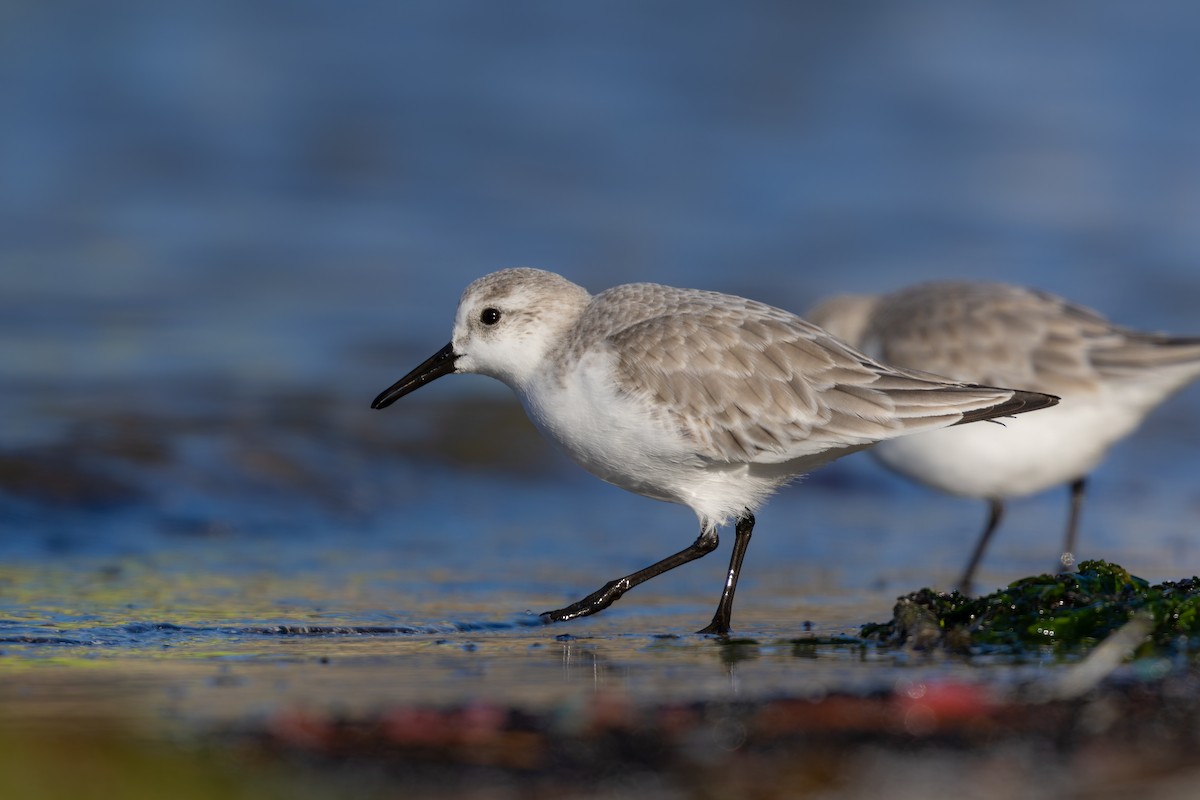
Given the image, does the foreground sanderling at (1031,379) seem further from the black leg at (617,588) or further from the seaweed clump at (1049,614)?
the seaweed clump at (1049,614)

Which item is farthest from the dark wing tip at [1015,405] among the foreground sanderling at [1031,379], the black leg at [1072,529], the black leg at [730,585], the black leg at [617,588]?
the black leg at [1072,529]

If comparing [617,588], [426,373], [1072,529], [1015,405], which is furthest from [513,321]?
[1072,529]

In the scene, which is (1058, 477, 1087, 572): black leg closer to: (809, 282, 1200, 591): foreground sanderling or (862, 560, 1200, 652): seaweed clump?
(809, 282, 1200, 591): foreground sanderling

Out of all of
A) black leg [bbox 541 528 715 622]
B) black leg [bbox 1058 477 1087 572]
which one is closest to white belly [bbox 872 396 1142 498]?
black leg [bbox 1058 477 1087 572]

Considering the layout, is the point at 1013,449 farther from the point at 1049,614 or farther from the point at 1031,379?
the point at 1049,614

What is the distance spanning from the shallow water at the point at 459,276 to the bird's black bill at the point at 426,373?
838 millimetres

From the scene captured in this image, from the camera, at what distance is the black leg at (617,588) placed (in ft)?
18.6

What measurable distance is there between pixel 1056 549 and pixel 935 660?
3.62 metres

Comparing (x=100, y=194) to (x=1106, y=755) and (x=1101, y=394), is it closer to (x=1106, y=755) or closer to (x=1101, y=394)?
(x=1101, y=394)

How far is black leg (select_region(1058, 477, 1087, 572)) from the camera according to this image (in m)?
7.51

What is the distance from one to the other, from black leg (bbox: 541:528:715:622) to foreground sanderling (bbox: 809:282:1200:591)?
192cm

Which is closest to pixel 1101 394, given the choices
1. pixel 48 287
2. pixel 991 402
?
pixel 991 402

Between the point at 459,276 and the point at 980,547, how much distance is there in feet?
22.0

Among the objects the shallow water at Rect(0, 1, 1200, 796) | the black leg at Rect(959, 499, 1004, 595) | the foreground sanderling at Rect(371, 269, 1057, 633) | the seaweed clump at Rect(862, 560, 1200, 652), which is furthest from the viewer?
the black leg at Rect(959, 499, 1004, 595)
